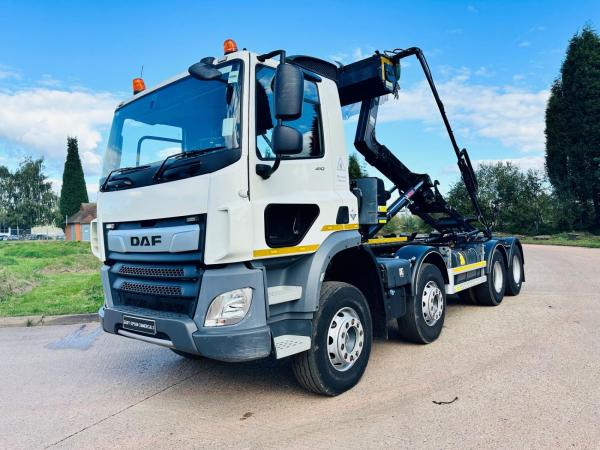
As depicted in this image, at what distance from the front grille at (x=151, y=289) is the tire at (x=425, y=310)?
279 centimetres

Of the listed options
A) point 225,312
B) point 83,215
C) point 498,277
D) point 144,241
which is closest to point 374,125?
point 144,241

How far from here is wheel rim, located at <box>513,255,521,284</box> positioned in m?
8.80

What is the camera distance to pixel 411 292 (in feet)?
16.9

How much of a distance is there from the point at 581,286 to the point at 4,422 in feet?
32.9

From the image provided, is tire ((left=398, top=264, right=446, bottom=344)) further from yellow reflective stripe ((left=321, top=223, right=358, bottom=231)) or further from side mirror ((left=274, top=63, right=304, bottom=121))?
side mirror ((left=274, top=63, right=304, bottom=121))

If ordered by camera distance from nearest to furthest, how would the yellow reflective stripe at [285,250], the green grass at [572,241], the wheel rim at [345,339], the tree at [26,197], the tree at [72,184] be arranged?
the yellow reflective stripe at [285,250] < the wheel rim at [345,339] < the green grass at [572,241] < the tree at [72,184] < the tree at [26,197]

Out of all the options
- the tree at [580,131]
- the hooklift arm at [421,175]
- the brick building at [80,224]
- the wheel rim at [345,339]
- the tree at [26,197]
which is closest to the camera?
the wheel rim at [345,339]

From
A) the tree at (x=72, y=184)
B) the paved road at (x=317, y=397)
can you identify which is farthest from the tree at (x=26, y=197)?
the paved road at (x=317, y=397)

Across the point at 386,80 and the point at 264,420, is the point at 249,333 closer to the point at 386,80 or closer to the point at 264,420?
the point at 264,420

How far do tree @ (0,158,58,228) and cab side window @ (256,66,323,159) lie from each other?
86259mm

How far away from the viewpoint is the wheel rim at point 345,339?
3.95 metres

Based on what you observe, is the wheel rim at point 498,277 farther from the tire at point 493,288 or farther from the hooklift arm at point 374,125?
the hooklift arm at point 374,125

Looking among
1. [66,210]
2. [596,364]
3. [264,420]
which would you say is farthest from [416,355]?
[66,210]

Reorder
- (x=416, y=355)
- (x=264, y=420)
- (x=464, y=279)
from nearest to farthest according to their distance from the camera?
(x=264, y=420) < (x=416, y=355) < (x=464, y=279)
